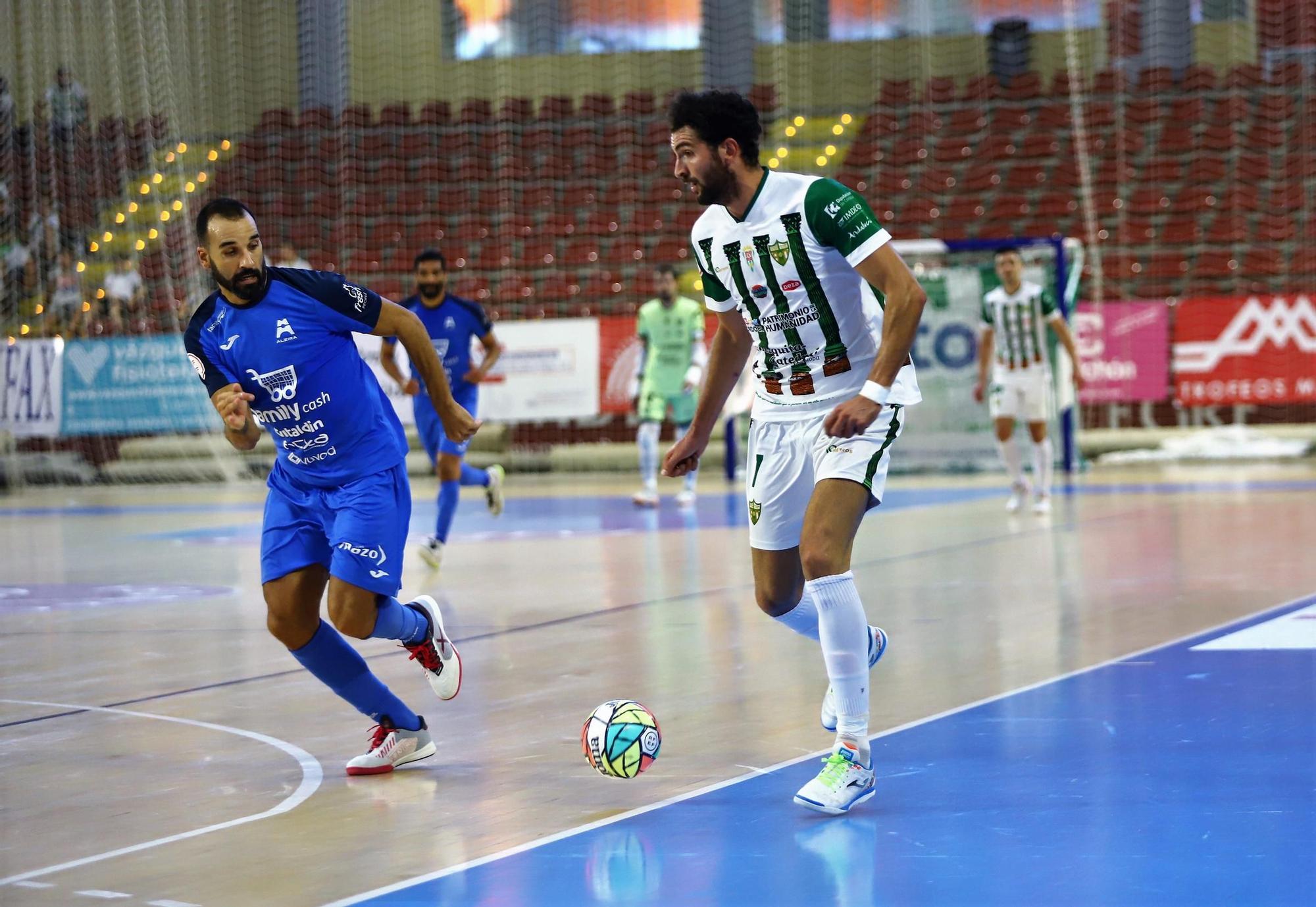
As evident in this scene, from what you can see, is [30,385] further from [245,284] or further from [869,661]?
[869,661]

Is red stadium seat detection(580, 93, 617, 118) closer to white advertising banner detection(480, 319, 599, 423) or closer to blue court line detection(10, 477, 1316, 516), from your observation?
white advertising banner detection(480, 319, 599, 423)

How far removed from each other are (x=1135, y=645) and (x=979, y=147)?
1680cm

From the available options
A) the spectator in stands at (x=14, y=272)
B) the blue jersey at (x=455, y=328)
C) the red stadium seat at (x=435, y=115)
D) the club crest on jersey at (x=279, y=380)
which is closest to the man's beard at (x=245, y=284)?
the club crest on jersey at (x=279, y=380)

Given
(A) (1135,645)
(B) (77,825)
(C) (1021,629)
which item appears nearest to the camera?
(B) (77,825)

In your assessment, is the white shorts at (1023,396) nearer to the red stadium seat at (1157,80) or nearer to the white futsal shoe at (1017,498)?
the white futsal shoe at (1017,498)

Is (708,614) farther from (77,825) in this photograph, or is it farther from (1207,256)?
(1207,256)

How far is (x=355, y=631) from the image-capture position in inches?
183

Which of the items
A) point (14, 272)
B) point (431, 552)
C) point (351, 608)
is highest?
point (14, 272)

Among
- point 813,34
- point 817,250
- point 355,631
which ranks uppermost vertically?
point 813,34

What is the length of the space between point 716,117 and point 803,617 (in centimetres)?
153

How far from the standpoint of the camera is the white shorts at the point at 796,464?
14.2 ft

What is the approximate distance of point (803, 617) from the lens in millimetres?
4816

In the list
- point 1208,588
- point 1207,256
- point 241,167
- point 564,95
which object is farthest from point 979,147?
point 1208,588

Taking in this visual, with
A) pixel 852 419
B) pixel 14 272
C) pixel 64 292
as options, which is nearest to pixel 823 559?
pixel 852 419
